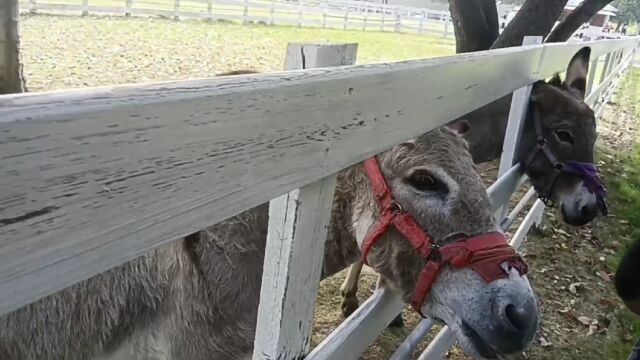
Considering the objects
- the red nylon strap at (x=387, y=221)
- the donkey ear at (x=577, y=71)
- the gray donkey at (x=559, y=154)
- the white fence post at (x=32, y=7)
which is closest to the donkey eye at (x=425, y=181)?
the red nylon strap at (x=387, y=221)

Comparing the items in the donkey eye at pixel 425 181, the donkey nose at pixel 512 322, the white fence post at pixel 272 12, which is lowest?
the white fence post at pixel 272 12

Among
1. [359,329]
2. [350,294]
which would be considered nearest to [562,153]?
[350,294]

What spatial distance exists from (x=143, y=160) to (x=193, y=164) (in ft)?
0.33

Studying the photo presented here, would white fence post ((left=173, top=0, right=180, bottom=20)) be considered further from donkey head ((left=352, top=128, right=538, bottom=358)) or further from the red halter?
the red halter

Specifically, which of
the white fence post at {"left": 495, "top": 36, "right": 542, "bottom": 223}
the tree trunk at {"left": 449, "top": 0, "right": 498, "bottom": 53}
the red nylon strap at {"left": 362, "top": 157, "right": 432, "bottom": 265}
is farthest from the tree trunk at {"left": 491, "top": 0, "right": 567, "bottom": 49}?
the red nylon strap at {"left": 362, "top": 157, "right": 432, "bottom": 265}

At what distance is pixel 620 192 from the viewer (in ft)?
23.9

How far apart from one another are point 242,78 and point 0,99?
1.38 feet

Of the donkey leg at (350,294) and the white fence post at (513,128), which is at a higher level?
the white fence post at (513,128)

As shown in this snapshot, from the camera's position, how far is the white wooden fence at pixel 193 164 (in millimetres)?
641

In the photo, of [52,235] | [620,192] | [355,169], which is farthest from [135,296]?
[620,192]

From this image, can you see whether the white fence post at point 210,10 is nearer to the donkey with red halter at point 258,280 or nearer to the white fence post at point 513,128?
the white fence post at point 513,128

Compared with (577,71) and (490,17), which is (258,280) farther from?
(490,17)

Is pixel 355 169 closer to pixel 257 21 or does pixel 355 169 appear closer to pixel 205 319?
pixel 205 319

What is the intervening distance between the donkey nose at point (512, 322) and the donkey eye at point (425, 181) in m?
0.44
